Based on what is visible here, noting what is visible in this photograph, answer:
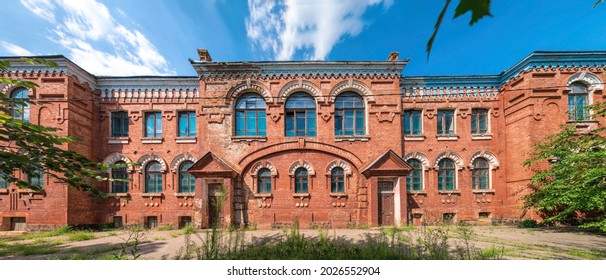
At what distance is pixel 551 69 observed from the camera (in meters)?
11.7

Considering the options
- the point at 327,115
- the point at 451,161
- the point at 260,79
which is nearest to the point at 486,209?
the point at 451,161

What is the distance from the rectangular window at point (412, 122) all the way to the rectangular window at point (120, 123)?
48.4 ft

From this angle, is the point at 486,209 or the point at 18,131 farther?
the point at 486,209

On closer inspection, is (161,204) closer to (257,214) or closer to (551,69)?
(257,214)

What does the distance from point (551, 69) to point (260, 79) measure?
1376 cm

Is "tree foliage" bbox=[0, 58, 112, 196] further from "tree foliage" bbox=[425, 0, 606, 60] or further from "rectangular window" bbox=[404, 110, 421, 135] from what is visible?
"rectangular window" bbox=[404, 110, 421, 135]

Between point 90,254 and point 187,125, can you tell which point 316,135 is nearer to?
point 187,125

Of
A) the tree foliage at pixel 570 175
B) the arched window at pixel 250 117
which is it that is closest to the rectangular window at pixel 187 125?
the arched window at pixel 250 117

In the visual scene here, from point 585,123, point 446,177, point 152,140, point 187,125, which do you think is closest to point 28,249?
point 152,140

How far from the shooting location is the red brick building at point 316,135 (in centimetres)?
1173

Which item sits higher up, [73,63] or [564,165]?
[73,63]

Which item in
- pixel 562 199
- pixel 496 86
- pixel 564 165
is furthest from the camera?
pixel 496 86

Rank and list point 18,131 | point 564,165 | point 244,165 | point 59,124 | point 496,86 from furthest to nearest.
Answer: point 496,86 < point 244,165 < point 59,124 < point 564,165 < point 18,131

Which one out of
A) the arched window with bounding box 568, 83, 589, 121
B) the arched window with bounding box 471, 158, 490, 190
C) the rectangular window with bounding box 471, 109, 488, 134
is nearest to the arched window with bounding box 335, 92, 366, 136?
the rectangular window with bounding box 471, 109, 488, 134
